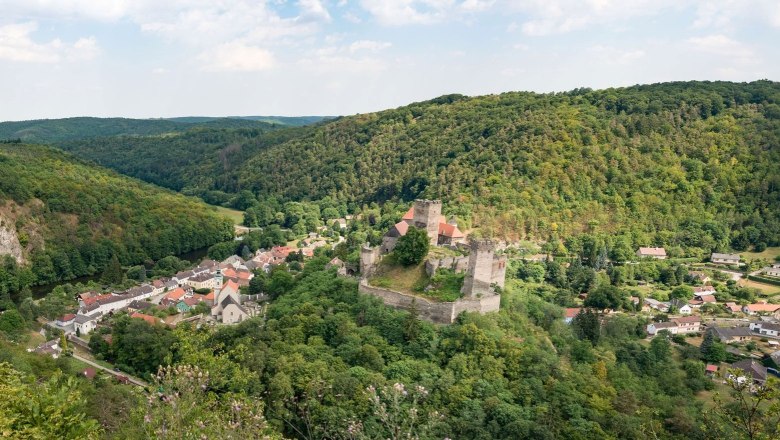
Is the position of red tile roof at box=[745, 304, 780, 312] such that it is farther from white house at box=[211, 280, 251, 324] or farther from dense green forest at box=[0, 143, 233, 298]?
dense green forest at box=[0, 143, 233, 298]

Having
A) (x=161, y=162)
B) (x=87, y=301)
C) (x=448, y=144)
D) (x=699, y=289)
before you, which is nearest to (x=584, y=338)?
(x=699, y=289)

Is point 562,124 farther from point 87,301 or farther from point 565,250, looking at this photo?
point 87,301

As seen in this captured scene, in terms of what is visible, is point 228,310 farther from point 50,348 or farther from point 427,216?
point 427,216

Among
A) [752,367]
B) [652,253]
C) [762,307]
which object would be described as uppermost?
[652,253]

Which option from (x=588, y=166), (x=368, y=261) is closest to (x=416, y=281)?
(x=368, y=261)

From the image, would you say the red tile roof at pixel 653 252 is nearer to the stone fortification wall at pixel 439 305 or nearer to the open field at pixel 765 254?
the open field at pixel 765 254

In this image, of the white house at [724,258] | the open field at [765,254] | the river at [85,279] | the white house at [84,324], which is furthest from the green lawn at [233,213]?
the open field at [765,254]
